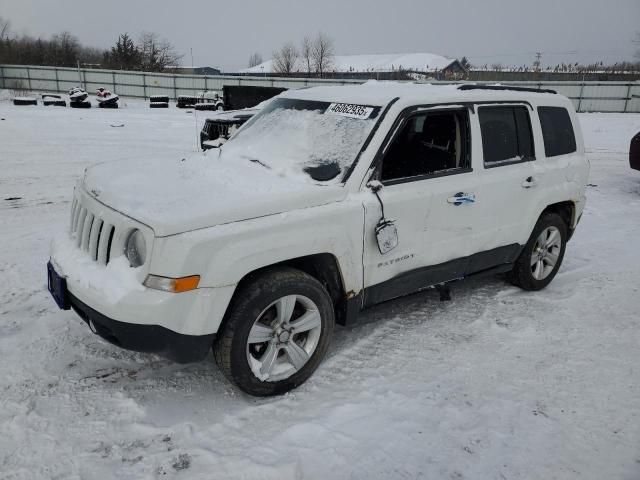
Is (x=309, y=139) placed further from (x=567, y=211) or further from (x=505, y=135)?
(x=567, y=211)

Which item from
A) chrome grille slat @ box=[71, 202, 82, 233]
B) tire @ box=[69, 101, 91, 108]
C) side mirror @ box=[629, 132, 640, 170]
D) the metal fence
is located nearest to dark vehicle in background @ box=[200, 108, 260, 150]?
chrome grille slat @ box=[71, 202, 82, 233]

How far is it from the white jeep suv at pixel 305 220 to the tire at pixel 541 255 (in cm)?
3

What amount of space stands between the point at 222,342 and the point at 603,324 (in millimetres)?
3280

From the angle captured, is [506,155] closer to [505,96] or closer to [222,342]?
[505,96]

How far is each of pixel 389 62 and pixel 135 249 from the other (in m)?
81.2

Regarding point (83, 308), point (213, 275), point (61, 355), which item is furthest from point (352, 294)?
point (61, 355)

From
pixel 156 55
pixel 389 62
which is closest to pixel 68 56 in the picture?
pixel 156 55

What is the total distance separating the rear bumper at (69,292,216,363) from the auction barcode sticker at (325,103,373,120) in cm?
185

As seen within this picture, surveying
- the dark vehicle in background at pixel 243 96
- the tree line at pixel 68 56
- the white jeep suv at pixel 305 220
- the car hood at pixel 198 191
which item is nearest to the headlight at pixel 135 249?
the white jeep suv at pixel 305 220

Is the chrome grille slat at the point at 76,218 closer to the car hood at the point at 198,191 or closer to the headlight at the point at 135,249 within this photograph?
the car hood at the point at 198,191

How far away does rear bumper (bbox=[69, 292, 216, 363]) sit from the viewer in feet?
8.89

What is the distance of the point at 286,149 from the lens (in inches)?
148

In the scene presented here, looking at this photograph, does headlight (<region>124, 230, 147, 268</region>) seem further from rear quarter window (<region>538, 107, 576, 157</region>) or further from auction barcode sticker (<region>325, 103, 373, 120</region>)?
rear quarter window (<region>538, 107, 576, 157</region>)

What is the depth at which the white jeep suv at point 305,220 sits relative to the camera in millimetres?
2744
